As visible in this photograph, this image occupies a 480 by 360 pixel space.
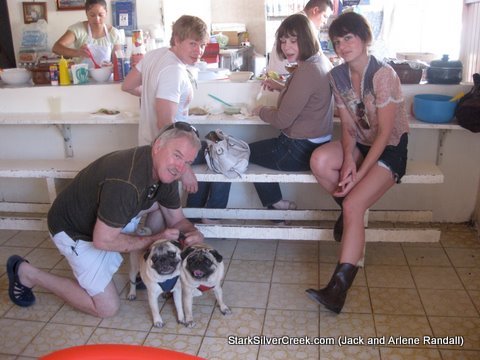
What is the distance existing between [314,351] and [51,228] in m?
1.27

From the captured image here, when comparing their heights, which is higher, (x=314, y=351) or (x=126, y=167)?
(x=126, y=167)

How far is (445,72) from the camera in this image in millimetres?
2863

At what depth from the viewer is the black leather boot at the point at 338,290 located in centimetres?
219

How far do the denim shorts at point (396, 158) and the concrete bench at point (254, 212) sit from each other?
0.16 metres

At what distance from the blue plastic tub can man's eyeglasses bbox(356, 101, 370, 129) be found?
0.57m

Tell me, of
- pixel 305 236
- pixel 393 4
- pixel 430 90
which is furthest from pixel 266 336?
pixel 393 4

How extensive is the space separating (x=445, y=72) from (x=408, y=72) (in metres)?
0.21

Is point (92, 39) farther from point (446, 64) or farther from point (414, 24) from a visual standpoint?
point (414, 24)

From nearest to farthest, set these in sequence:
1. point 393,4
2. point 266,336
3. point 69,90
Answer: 1. point 266,336
2. point 69,90
3. point 393,4

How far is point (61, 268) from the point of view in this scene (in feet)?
8.93

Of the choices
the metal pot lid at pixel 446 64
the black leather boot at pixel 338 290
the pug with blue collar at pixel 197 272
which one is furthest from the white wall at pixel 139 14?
the black leather boot at pixel 338 290

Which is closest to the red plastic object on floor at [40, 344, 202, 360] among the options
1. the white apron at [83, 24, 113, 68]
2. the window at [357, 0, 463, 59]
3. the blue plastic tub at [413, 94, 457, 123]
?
the blue plastic tub at [413, 94, 457, 123]

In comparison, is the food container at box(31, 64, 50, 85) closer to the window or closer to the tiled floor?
the tiled floor

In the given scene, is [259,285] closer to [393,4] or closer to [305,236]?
[305,236]
